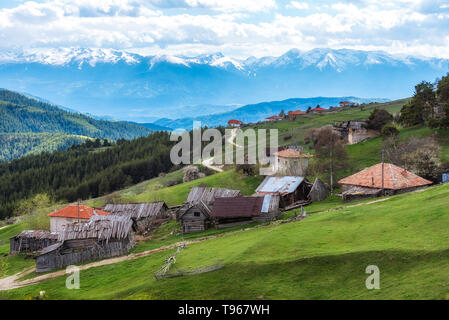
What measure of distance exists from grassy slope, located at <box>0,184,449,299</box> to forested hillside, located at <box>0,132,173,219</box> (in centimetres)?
10712

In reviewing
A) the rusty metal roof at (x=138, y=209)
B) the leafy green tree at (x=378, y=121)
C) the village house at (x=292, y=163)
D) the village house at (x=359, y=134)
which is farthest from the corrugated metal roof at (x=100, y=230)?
the leafy green tree at (x=378, y=121)

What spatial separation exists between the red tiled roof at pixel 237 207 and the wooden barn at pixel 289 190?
18.3ft

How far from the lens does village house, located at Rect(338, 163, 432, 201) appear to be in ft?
174

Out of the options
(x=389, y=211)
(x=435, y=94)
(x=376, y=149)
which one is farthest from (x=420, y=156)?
(x=435, y=94)

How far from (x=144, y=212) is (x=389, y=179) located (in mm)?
35542

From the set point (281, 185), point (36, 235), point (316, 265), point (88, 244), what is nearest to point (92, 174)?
point (36, 235)

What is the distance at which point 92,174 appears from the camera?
166375 millimetres

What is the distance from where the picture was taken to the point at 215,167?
109 meters

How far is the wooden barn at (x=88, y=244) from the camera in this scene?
4400cm

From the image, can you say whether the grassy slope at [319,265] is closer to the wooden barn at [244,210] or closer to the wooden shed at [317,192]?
the wooden barn at [244,210]

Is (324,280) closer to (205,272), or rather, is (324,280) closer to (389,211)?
(205,272)

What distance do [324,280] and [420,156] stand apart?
141 ft

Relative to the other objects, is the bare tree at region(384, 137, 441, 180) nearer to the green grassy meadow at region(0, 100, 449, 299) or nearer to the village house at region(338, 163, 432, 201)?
the village house at region(338, 163, 432, 201)

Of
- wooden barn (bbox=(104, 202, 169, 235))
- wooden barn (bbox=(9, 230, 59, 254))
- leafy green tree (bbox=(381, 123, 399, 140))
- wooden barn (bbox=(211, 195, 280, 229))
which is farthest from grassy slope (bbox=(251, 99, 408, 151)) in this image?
wooden barn (bbox=(9, 230, 59, 254))
